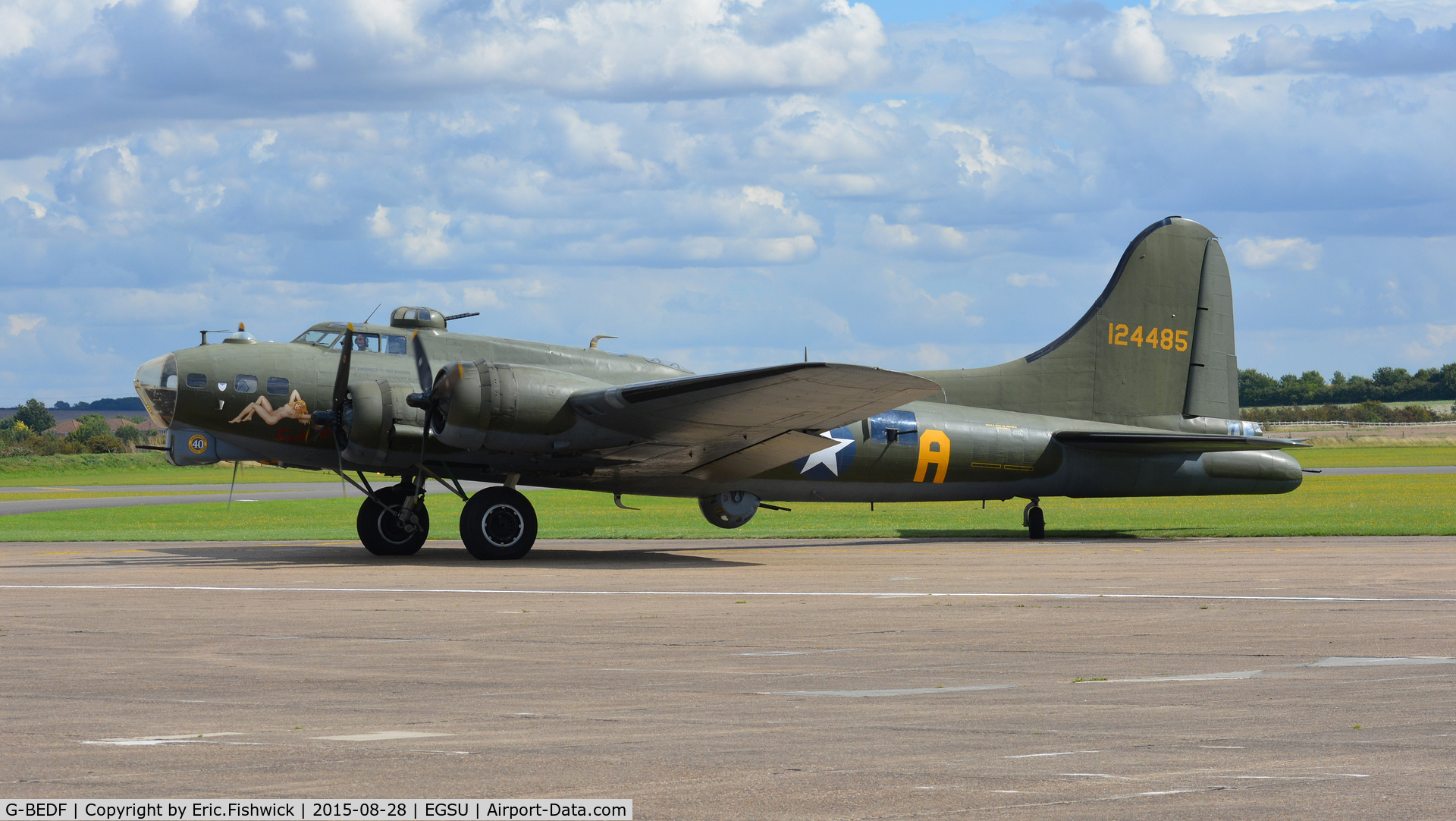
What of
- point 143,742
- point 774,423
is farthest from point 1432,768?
point 774,423

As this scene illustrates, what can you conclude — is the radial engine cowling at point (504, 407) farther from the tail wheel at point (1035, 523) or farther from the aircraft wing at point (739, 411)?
the tail wheel at point (1035, 523)

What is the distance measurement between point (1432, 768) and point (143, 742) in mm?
6564

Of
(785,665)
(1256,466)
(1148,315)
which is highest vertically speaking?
(1148,315)

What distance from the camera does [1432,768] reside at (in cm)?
653

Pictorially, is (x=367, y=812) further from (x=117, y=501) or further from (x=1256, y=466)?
(x=117, y=501)

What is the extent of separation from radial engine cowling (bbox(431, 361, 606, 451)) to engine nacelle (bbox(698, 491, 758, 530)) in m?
4.23

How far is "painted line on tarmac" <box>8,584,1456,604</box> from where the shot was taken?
49.9ft

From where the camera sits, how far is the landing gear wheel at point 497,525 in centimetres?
2130

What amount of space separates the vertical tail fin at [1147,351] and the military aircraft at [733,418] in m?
0.04

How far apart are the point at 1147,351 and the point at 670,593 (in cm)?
1499

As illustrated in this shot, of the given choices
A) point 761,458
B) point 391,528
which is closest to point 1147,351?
point 761,458

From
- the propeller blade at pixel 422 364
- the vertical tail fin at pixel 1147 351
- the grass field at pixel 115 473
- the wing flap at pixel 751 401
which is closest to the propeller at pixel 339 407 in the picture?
the propeller blade at pixel 422 364

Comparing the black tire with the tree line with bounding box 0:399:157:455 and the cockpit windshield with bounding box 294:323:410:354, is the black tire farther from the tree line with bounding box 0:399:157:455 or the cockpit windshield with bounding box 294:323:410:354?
the tree line with bounding box 0:399:157:455

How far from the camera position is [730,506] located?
24.4 meters
